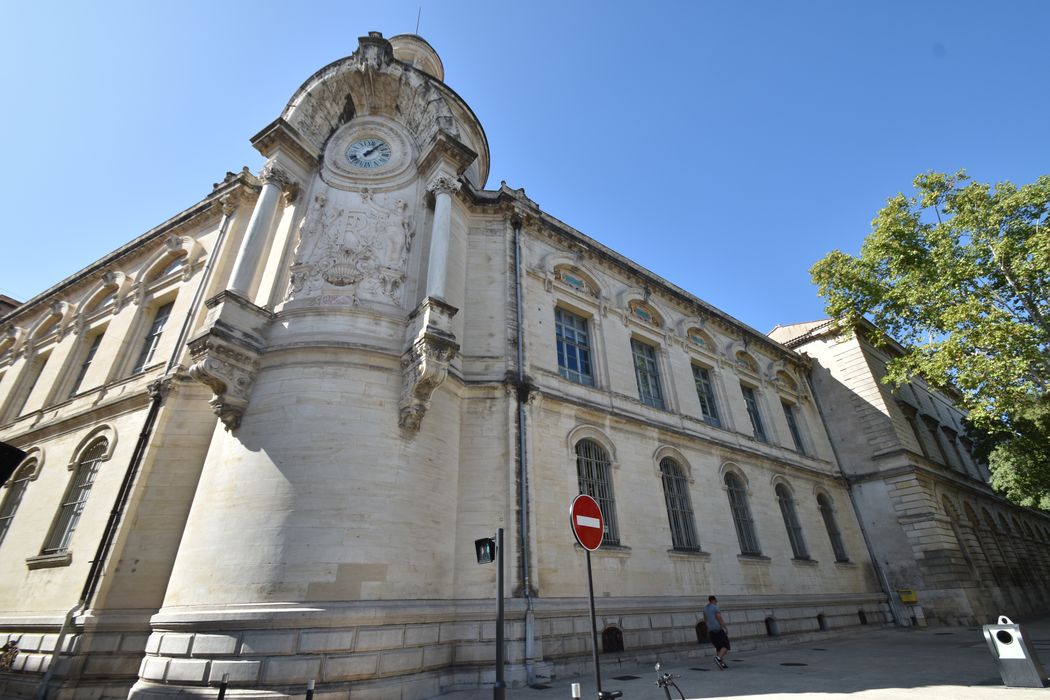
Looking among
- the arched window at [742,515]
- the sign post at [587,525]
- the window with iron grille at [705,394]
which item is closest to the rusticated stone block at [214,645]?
the sign post at [587,525]

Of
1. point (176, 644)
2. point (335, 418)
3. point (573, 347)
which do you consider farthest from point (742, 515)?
point (176, 644)

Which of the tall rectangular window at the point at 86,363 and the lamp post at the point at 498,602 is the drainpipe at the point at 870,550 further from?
the tall rectangular window at the point at 86,363

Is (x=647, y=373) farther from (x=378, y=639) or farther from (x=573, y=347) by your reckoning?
(x=378, y=639)

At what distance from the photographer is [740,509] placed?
53.1ft

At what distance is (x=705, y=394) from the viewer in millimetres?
18703

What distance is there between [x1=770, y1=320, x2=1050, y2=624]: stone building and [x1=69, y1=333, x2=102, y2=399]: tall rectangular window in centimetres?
2855

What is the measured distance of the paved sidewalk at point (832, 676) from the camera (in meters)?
7.09

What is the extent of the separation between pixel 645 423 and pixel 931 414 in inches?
875

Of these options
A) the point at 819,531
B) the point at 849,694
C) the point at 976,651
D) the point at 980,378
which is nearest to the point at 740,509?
the point at 819,531

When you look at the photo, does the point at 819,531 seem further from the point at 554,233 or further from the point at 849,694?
the point at 554,233

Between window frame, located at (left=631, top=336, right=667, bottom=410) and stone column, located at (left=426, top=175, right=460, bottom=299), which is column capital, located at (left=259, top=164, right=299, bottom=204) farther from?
window frame, located at (left=631, top=336, right=667, bottom=410)

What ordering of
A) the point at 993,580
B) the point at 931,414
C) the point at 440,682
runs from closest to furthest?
1. the point at 440,682
2. the point at 993,580
3. the point at 931,414

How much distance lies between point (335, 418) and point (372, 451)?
0.95 meters

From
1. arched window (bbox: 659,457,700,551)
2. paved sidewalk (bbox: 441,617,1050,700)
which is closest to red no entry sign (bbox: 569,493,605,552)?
paved sidewalk (bbox: 441,617,1050,700)
